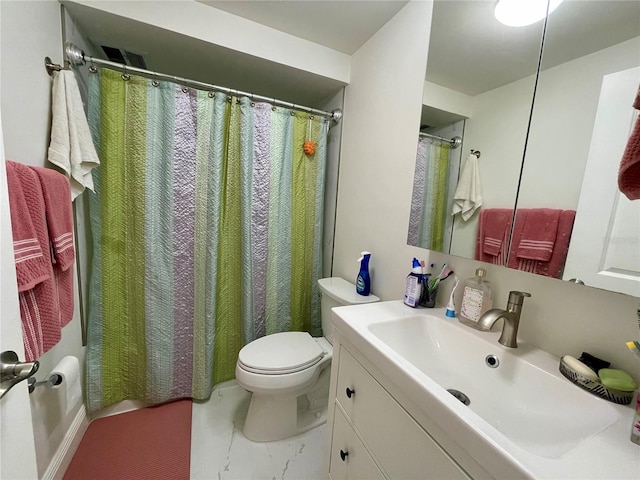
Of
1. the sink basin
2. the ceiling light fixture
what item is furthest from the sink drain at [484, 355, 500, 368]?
the ceiling light fixture

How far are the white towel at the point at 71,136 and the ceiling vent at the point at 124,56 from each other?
525 millimetres

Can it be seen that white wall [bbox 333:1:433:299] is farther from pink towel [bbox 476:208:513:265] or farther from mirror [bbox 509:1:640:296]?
Result: mirror [bbox 509:1:640:296]

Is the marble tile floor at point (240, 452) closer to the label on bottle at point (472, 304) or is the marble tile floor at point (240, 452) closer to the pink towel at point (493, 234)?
the label on bottle at point (472, 304)

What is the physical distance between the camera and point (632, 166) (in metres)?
0.46

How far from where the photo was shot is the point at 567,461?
0.39 metres

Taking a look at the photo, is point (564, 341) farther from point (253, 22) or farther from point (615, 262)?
point (253, 22)

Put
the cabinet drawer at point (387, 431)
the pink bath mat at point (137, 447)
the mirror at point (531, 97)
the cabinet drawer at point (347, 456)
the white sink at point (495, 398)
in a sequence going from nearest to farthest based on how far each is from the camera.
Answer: the white sink at point (495, 398) < the cabinet drawer at point (387, 431) < the mirror at point (531, 97) < the cabinet drawer at point (347, 456) < the pink bath mat at point (137, 447)

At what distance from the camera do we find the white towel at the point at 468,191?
900 mm

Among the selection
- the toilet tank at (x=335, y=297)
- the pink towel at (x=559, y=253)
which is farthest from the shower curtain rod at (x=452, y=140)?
the toilet tank at (x=335, y=297)

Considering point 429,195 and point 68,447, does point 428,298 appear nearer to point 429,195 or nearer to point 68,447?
point 429,195

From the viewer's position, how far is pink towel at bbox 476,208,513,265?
0.81 meters

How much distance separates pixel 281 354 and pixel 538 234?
1.17 meters

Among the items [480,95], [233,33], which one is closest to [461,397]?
[480,95]

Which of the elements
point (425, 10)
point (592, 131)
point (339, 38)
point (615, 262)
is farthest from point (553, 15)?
point (339, 38)
